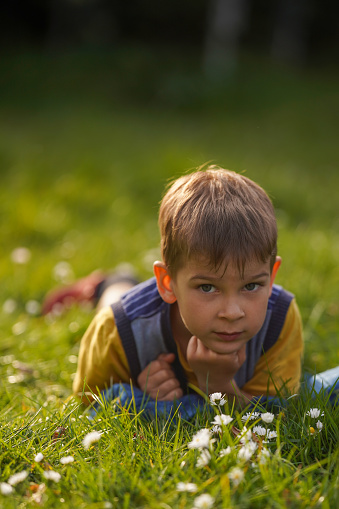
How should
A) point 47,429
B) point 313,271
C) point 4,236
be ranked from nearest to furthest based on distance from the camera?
point 47,429
point 313,271
point 4,236

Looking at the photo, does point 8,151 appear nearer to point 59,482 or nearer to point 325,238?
point 325,238

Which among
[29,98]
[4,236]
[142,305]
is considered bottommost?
[4,236]

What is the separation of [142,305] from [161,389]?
0.43 m

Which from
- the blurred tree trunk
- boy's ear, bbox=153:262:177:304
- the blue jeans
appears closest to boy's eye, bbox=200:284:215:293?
boy's ear, bbox=153:262:177:304

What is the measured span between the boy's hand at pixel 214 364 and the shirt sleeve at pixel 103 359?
17.3 inches

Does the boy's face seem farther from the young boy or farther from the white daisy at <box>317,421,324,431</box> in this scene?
the white daisy at <box>317,421,324,431</box>

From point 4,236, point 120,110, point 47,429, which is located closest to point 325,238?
point 4,236

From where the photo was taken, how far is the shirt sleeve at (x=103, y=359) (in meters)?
2.90

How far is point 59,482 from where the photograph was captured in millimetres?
2037

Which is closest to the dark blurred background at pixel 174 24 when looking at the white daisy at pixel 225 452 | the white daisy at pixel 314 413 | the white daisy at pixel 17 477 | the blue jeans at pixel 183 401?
the blue jeans at pixel 183 401

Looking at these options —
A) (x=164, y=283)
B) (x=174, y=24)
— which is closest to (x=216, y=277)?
(x=164, y=283)

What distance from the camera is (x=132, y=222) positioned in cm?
685

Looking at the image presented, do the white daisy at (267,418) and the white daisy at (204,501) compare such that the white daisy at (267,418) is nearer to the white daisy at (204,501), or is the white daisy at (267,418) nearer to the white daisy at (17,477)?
the white daisy at (204,501)

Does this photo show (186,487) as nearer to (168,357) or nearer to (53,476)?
(53,476)
